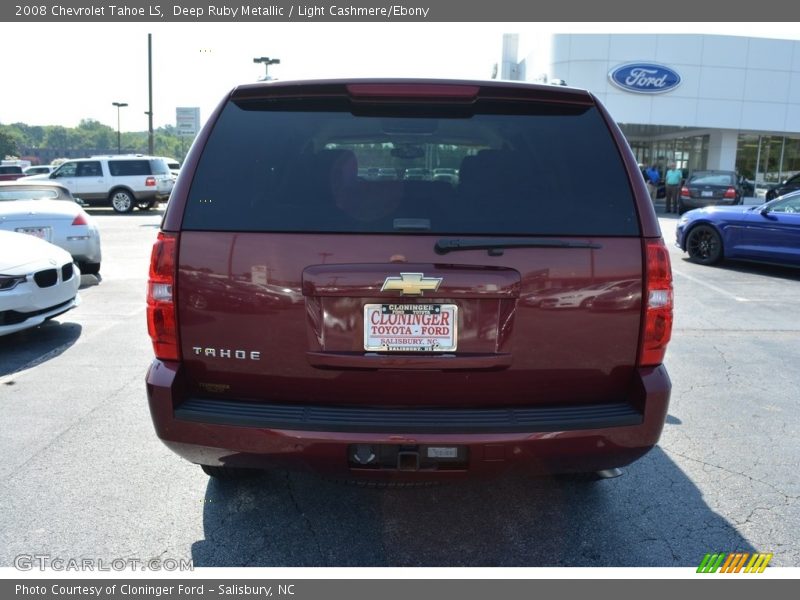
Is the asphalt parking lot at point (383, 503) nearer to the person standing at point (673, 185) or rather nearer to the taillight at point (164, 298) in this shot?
the taillight at point (164, 298)

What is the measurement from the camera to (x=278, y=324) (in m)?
2.57

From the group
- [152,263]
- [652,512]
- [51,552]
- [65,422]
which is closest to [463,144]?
[152,263]

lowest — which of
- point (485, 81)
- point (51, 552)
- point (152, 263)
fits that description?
point (51, 552)

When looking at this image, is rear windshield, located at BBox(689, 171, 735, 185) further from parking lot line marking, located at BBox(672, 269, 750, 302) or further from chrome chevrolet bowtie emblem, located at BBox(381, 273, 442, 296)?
chrome chevrolet bowtie emblem, located at BBox(381, 273, 442, 296)

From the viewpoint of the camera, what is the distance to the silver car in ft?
27.9

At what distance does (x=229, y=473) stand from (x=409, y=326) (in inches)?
Result: 56.4

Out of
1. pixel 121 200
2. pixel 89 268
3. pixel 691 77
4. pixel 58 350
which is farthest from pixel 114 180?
pixel 691 77

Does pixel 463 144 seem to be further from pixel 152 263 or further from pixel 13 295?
pixel 13 295

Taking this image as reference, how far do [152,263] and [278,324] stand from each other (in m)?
0.57

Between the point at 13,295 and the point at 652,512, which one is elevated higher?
the point at 13,295

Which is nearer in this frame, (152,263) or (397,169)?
(152,263)

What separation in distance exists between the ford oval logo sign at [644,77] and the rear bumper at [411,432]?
28.2 m

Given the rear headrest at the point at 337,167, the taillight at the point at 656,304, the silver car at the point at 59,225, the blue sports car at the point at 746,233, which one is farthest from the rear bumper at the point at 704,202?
the rear headrest at the point at 337,167

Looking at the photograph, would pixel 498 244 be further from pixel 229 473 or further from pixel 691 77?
pixel 691 77
